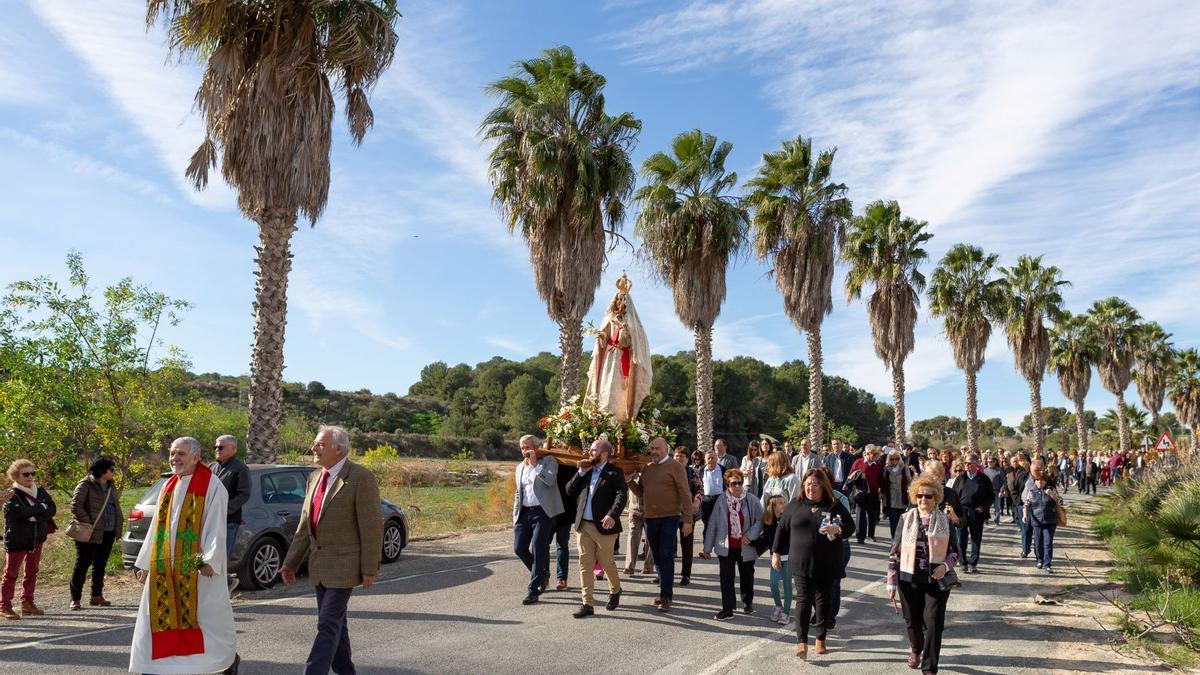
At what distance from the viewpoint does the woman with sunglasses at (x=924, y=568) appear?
6.49 meters

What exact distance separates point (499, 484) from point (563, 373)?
17.7 ft

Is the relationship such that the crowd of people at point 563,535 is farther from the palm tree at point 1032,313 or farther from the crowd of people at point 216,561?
the palm tree at point 1032,313

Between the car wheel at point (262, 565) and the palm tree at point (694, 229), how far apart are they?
A: 16627 mm

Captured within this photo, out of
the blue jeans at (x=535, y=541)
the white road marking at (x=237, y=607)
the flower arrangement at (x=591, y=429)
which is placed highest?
the flower arrangement at (x=591, y=429)

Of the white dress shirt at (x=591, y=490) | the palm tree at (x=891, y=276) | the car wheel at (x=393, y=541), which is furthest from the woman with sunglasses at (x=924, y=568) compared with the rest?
the palm tree at (x=891, y=276)

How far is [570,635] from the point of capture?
25.2 feet

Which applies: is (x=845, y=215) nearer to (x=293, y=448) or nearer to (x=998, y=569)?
(x=998, y=569)

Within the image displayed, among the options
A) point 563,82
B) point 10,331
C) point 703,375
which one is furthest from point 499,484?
point 10,331

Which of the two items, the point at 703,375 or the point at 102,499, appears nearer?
the point at 102,499

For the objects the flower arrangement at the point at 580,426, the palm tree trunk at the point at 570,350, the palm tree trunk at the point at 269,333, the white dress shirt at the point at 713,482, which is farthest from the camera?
the palm tree trunk at the point at 570,350

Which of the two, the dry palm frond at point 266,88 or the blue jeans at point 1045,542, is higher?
the dry palm frond at point 266,88

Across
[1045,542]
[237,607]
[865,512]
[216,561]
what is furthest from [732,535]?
[865,512]

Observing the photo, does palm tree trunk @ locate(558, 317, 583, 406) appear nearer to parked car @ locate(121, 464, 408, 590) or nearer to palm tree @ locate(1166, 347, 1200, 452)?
parked car @ locate(121, 464, 408, 590)

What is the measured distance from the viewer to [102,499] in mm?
9148
